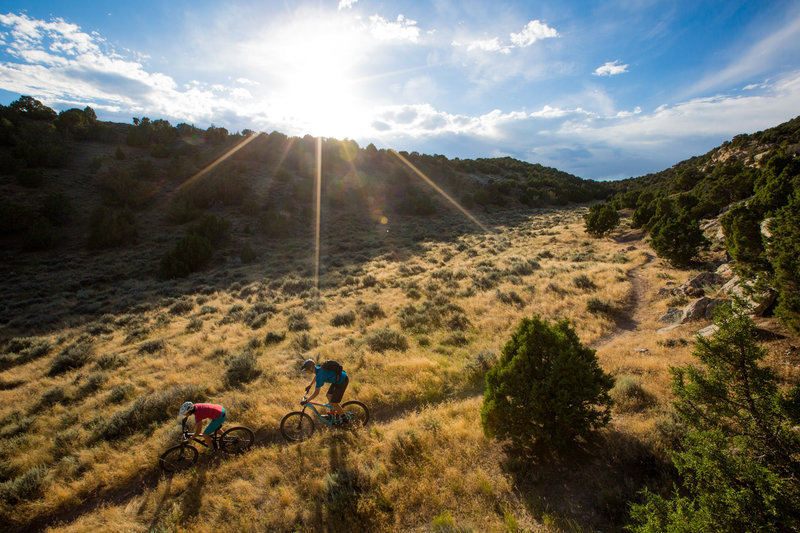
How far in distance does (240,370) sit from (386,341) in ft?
18.0

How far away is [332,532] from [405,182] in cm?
6538

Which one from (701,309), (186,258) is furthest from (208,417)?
(186,258)

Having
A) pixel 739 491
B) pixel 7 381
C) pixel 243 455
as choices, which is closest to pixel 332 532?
pixel 243 455

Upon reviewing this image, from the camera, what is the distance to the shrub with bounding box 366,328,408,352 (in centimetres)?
1198

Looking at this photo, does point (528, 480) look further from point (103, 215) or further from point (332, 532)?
point (103, 215)

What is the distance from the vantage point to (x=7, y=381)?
11703mm

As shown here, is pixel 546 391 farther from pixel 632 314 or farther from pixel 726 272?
pixel 726 272

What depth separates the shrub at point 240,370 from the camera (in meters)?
10.5

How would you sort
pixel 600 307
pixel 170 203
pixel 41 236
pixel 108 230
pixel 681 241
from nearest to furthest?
1. pixel 600 307
2. pixel 681 241
3. pixel 41 236
4. pixel 108 230
5. pixel 170 203

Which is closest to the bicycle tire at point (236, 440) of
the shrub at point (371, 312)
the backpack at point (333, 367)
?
the backpack at point (333, 367)

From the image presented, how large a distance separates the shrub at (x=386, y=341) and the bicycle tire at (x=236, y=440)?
534 cm

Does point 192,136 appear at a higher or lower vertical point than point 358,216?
higher

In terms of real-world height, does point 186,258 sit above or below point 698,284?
below

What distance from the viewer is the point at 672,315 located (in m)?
11.5
